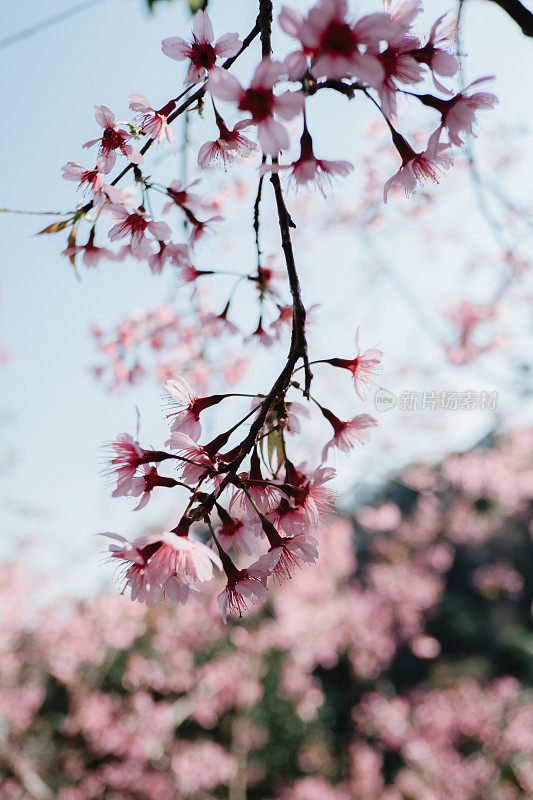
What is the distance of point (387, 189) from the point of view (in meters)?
0.91

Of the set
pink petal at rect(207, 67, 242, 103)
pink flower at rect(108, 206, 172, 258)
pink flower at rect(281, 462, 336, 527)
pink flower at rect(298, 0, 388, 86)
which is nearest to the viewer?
pink flower at rect(298, 0, 388, 86)

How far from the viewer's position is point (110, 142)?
1.02 metres

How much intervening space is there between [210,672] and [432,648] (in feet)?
14.9

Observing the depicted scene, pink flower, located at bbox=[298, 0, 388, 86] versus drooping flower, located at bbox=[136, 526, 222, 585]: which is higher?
pink flower, located at bbox=[298, 0, 388, 86]

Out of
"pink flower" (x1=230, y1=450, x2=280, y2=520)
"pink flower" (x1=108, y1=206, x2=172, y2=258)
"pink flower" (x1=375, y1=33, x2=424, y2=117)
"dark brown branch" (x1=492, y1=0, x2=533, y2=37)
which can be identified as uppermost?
"dark brown branch" (x1=492, y1=0, x2=533, y2=37)

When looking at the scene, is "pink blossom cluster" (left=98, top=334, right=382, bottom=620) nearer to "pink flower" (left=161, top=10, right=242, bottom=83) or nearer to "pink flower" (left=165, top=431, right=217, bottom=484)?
"pink flower" (left=165, top=431, right=217, bottom=484)

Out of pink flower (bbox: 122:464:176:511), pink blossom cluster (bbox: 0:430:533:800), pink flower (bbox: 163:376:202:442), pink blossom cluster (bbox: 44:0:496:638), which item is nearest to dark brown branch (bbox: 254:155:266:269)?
pink blossom cluster (bbox: 44:0:496:638)

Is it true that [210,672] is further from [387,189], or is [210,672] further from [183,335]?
[387,189]

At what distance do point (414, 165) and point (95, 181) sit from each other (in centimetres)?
67

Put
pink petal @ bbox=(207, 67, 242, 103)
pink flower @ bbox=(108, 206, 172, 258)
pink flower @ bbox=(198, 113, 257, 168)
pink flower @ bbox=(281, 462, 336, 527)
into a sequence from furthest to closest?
pink flower @ bbox=(108, 206, 172, 258) < pink flower @ bbox=(198, 113, 257, 168) < pink flower @ bbox=(281, 462, 336, 527) < pink petal @ bbox=(207, 67, 242, 103)

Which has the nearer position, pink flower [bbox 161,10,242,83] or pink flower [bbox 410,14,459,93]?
pink flower [bbox 410,14,459,93]

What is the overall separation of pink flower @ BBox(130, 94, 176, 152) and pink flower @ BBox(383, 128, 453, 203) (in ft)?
1.45

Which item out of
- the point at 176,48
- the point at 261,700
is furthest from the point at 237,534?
the point at 261,700

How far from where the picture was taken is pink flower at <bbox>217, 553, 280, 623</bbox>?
810mm
